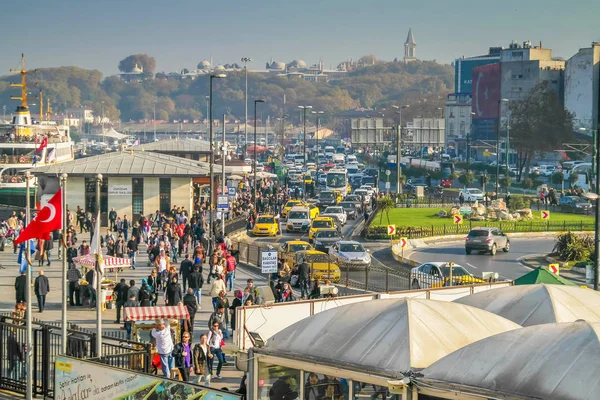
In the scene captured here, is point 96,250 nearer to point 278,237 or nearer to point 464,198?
point 278,237

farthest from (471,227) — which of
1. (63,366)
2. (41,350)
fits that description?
(63,366)

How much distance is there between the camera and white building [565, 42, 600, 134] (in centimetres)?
11481

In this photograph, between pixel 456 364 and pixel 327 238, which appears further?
pixel 327 238

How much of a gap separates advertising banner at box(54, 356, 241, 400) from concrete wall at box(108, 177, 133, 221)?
116 feet

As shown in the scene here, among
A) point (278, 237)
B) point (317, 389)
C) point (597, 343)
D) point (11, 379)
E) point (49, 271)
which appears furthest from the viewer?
point (278, 237)

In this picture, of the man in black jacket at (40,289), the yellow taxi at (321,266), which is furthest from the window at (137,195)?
the man in black jacket at (40,289)

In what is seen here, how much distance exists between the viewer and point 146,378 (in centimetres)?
1364

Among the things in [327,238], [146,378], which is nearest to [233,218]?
[327,238]

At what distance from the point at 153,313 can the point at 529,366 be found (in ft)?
42.4

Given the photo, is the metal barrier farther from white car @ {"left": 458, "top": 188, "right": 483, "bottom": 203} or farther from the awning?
white car @ {"left": 458, "top": 188, "right": 483, "bottom": 203}

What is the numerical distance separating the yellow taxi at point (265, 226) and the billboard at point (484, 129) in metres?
92.9

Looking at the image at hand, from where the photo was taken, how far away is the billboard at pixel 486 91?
142000 mm

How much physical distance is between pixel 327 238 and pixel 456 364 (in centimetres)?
3275

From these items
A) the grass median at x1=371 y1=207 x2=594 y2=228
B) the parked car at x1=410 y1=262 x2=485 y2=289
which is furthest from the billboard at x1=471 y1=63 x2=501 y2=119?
the parked car at x1=410 y1=262 x2=485 y2=289
